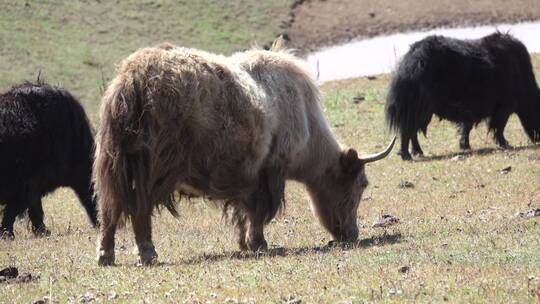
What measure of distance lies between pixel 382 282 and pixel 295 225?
4.78 m

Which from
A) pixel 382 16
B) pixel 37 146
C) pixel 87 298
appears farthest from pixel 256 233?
pixel 382 16

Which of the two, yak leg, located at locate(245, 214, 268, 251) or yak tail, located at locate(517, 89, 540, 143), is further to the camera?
yak tail, located at locate(517, 89, 540, 143)

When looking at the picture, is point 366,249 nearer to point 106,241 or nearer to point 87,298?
point 106,241

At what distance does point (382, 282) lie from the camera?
22.5ft

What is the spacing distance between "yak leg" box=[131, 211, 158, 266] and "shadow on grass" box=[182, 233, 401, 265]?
30 centimetres

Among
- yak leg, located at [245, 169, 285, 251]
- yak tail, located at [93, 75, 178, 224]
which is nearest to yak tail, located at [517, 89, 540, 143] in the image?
yak leg, located at [245, 169, 285, 251]

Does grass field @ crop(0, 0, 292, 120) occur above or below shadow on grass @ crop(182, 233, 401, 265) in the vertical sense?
below

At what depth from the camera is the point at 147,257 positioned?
332 inches

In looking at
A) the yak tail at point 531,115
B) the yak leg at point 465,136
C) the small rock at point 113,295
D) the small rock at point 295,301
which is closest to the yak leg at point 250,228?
the small rock at point 113,295

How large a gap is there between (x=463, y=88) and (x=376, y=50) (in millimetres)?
17969

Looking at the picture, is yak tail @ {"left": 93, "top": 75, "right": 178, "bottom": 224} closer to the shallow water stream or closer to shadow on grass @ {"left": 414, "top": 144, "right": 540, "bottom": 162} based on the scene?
shadow on grass @ {"left": 414, "top": 144, "right": 540, "bottom": 162}

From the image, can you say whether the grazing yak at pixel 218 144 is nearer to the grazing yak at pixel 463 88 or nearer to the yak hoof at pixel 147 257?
the yak hoof at pixel 147 257

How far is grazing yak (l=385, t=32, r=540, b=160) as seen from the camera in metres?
16.8

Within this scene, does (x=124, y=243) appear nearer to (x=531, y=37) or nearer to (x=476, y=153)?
(x=476, y=153)
